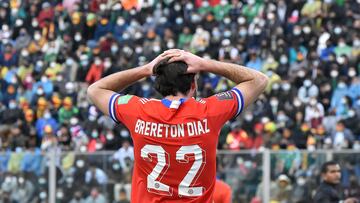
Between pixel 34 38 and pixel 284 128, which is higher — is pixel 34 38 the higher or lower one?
the higher one

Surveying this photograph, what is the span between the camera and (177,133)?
5469mm

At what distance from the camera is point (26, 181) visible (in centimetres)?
1623

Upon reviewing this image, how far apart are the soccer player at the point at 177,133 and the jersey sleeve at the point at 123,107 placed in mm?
13

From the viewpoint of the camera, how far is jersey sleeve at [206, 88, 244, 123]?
5.53 m

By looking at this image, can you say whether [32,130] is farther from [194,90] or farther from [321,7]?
[194,90]

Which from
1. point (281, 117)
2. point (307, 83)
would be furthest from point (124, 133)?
point (307, 83)

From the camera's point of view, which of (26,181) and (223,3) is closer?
(26,181)

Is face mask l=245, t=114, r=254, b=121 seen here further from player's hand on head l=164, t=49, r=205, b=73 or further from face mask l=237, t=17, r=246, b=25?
player's hand on head l=164, t=49, r=205, b=73

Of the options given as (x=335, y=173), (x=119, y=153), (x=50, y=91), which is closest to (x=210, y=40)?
(x=50, y=91)

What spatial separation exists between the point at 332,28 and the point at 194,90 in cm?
1913

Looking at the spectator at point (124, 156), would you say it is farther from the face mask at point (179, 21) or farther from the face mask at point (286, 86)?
the face mask at point (179, 21)

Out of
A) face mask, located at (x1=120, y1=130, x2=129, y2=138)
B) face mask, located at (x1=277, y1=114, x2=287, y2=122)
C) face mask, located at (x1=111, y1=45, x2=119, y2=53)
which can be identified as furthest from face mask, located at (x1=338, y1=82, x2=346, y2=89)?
face mask, located at (x1=111, y1=45, x2=119, y2=53)

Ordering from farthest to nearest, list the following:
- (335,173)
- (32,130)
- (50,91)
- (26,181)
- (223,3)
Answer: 1. (223,3)
2. (50,91)
3. (32,130)
4. (26,181)
5. (335,173)

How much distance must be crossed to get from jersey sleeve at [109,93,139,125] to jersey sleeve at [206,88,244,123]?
0.38 m
